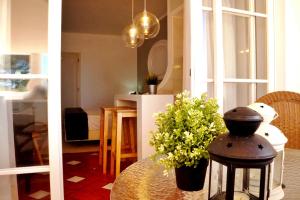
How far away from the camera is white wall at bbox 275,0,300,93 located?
7.11 feet

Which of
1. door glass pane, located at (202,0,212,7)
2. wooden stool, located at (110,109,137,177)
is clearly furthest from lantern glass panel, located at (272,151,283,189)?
wooden stool, located at (110,109,137,177)

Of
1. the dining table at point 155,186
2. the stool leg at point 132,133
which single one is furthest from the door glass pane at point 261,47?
the stool leg at point 132,133

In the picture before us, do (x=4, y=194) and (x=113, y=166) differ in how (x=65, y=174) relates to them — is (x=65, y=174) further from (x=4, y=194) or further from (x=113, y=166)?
(x=4, y=194)

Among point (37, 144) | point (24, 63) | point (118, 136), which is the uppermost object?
point (24, 63)

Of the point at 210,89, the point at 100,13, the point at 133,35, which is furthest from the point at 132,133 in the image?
the point at 100,13

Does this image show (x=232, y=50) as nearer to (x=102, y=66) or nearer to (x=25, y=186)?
(x=25, y=186)

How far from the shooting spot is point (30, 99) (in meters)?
1.56

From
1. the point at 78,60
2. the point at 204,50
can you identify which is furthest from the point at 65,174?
the point at 78,60

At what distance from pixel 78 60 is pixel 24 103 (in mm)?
5649

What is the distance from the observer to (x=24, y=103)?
5.10 ft

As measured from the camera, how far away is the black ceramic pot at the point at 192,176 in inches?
24.1

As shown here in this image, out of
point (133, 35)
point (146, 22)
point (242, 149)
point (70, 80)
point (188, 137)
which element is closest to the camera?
point (242, 149)

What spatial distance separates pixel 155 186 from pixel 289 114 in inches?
44.1

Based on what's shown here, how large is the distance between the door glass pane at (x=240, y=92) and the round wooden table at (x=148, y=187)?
1344 millimetres
